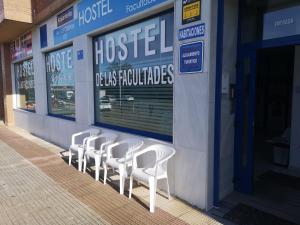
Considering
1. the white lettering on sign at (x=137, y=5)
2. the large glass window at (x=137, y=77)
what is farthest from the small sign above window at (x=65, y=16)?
the white lettering on sign at (x=137, y=5)

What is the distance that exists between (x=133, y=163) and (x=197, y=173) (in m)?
0.92

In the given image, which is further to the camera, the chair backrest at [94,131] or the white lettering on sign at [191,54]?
the chair backrest at [94,131]

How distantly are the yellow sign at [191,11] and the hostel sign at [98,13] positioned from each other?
0.54 m

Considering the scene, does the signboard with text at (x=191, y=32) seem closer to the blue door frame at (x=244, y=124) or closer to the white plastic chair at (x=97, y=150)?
the blue door frame at (x=244, y=124)

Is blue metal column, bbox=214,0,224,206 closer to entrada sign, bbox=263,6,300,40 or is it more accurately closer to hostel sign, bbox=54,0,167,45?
entrada sign, bbox=263,6,300,40

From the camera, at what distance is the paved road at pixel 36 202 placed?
3393 millimetres

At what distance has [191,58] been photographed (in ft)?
11.6

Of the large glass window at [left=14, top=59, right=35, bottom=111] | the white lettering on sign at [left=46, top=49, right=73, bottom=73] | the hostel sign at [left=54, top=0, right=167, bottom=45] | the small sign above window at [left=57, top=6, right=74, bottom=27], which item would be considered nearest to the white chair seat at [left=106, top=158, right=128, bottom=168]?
the hostel sign at [left=54, top=0, right=167, bottom=45]

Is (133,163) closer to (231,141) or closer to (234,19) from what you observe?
(231,141)

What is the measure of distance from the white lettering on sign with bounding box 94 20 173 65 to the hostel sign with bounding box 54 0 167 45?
1.03ft

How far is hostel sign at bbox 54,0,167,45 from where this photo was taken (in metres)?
4.48

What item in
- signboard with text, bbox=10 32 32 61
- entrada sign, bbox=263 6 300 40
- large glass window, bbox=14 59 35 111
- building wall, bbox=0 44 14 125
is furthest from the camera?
building wall, bbox=0 44 14 125

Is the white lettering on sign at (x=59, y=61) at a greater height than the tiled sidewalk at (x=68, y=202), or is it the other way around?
the white lettering on sign at (x=59, y=61)

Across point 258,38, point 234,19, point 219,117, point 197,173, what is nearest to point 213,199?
point 197,173
